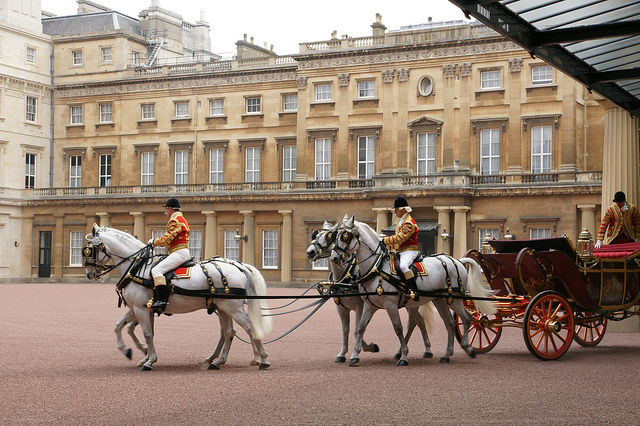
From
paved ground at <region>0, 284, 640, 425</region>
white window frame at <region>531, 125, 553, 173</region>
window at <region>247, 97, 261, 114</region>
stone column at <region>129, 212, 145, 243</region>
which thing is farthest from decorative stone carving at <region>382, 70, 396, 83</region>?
paved ground at <region>0, 284, 640, 425</region>

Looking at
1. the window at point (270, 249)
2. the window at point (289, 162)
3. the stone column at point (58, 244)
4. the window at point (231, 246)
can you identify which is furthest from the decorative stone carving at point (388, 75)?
the stone column at point (58, 244)

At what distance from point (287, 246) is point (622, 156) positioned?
2590 centimetres

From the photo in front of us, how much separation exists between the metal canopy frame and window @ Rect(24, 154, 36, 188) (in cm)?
4032

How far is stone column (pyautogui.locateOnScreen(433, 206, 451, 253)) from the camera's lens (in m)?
36.3

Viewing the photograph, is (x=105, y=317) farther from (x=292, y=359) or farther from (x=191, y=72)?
(x=191, y=72)

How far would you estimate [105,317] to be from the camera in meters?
20.5

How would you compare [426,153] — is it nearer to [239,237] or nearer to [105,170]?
[239,237]

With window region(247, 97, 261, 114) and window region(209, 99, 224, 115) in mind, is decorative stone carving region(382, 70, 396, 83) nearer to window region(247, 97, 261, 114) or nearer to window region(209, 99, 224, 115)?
window region(247, 97, 261, 114)

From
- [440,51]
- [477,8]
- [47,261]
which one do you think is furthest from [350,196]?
[477,8]

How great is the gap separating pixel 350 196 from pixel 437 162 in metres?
4.40

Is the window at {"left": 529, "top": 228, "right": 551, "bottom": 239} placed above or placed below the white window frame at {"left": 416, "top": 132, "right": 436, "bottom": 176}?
below

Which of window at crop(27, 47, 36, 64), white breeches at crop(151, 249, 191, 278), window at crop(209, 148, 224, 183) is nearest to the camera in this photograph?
white breeches at crop(151, 249, 191, 278)

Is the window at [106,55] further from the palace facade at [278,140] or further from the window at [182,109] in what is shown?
the window at [182,109]

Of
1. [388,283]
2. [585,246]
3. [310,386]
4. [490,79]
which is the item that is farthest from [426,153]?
[310,386]
